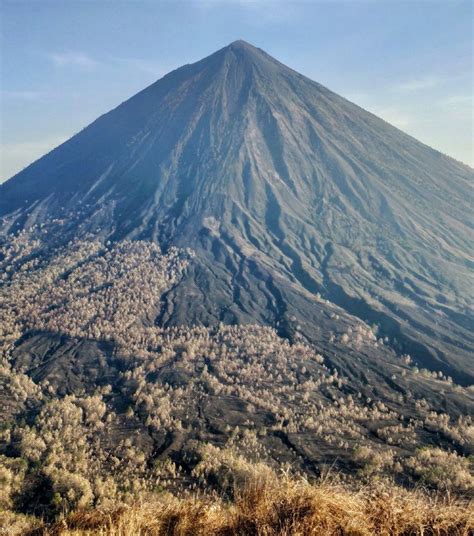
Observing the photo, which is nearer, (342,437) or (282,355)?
(342,437)

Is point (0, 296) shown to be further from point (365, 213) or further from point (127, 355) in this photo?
point (365, 213)

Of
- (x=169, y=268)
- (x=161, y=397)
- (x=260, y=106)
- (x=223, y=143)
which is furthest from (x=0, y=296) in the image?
(x=260, y=106)

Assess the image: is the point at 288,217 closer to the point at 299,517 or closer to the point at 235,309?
the point at 235,309

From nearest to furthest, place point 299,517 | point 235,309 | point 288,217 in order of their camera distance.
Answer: point 299,517 → point 235,309 → point 288,217

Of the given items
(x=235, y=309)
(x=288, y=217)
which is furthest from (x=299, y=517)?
(x=288, y=217)

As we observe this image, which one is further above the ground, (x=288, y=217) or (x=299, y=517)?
(x=288, y=217)

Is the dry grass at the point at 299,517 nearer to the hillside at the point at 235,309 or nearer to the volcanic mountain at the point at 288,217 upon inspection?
the hillside at the point at 235,309
